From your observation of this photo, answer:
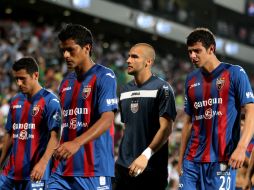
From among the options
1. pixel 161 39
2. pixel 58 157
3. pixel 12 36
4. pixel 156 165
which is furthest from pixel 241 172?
pixel 161 39

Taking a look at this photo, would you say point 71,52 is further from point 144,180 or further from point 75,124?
point 144,180

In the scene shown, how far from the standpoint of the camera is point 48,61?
20.6 m

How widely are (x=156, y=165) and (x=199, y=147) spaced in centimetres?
92

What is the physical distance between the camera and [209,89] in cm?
665

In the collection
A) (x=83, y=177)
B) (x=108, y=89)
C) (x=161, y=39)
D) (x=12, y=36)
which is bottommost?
(x=83, y=177)

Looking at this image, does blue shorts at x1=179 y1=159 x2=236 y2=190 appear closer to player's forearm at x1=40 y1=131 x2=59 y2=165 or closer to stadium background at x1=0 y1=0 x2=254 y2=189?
player's forearm at x1=40 y1=131 x2=59 y2=165

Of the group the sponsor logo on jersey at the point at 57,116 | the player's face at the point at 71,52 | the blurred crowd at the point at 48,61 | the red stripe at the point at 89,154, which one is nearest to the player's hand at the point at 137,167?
the red stripe at the point at 89,154

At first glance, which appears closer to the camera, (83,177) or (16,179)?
(83,177)

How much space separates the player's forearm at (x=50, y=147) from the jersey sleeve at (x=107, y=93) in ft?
3.43

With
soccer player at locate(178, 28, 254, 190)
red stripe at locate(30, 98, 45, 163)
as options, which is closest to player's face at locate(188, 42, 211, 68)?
soccer player at locate(178, 28, 254, 190)

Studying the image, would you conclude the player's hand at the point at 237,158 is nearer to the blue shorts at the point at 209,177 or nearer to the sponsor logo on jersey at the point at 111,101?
the blue shorts at the point at 209,177

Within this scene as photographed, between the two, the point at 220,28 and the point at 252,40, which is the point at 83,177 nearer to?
the point at 220,28

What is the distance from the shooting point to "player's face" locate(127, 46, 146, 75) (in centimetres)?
761

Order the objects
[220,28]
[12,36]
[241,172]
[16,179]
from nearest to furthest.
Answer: [16,179], [241,172], [12,36], [220,28]
